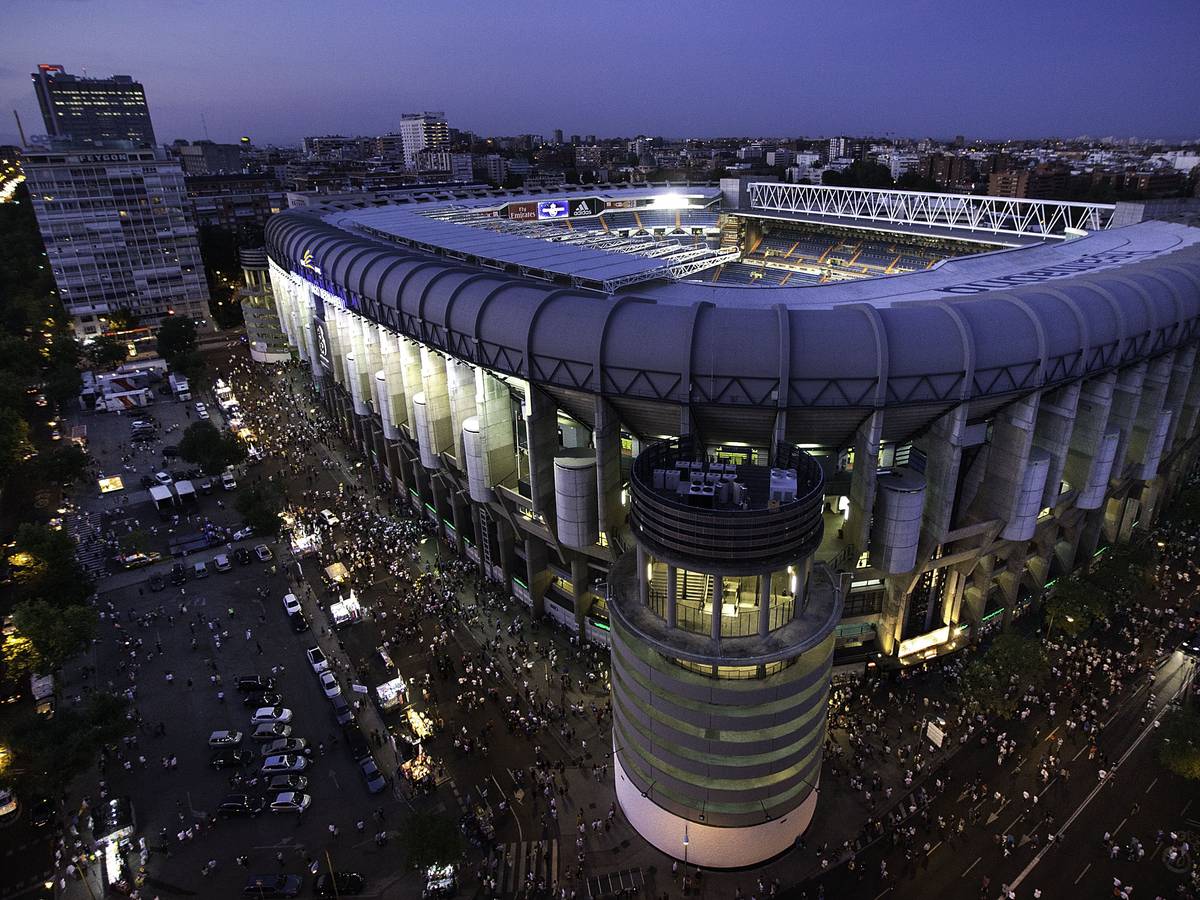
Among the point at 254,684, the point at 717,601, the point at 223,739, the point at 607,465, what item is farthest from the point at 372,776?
the point at 717,601

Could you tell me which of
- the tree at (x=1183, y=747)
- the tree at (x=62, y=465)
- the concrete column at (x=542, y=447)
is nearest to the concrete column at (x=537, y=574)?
the concrete column at (x=542, y=447)

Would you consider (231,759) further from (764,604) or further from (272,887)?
(764,604)

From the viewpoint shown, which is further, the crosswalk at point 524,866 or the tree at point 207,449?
the tree at point 207,449

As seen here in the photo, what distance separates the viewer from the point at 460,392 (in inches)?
1859

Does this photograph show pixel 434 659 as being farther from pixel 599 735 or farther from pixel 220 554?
pixel 220 554

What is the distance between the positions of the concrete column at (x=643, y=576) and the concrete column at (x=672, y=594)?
1.57m

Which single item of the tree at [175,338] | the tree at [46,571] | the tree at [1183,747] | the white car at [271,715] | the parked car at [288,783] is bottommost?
the parked car at [288,783]

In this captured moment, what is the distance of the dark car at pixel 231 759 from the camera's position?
3762 centimetres

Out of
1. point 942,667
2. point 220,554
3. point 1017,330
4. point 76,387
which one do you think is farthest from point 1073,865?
point 76,387

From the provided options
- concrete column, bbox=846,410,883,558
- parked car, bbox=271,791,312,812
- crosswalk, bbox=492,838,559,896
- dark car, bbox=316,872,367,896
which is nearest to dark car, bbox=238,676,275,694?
parked car, bbox=271,791,312,812

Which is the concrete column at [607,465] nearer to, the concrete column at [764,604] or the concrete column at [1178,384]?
the concrete column at [764,604]

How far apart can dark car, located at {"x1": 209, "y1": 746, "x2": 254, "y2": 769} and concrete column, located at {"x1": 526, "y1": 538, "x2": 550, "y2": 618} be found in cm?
1918

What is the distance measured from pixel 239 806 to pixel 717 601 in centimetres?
2715

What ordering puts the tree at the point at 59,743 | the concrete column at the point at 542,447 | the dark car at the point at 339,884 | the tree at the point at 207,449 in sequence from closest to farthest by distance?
the dark car at the point at 339,884 < the tree at the point at 59,743 < the concrete column at the point at 542,447 < the tree at the point at 207,449
